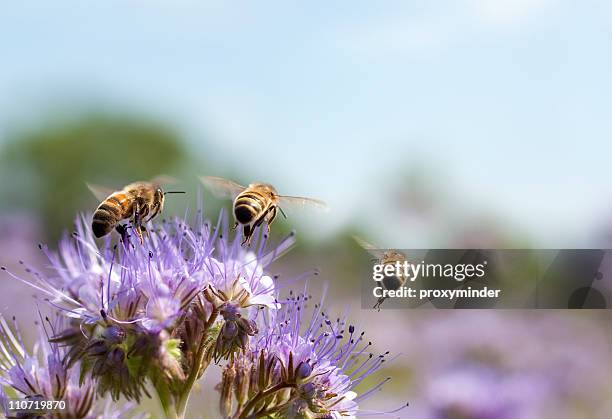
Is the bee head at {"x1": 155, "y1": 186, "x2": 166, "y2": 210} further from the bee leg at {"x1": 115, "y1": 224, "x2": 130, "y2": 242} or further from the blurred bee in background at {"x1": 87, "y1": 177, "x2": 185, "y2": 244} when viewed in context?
the bee leg at {"x1": 115, "y1": 224, "x2": 130, "y2": 242}

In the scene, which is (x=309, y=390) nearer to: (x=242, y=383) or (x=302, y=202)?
(x=242, y=383)

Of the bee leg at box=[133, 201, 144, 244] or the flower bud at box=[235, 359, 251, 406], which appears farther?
the bee leg at box=[133, 201, 144, 244]

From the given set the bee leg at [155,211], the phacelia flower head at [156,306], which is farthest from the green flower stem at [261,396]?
the bee leg at [155,211]

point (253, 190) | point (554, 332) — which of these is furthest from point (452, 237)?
point (253, 190)

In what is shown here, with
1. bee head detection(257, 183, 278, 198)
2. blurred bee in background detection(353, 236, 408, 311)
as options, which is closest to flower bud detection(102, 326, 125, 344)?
bee head detection(257, 183, 278, 198)

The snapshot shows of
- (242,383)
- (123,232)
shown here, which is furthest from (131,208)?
(242,383)

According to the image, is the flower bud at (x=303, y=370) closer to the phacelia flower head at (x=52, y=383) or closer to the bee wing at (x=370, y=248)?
the phacelia flower head at (x=52, y=383)
